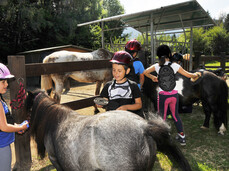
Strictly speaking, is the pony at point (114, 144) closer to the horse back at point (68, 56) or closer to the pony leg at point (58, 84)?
the pony leg at point (58, 84)

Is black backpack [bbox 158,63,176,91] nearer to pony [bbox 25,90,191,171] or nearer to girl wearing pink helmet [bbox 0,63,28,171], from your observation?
pony [bbox 25,90,191,171]

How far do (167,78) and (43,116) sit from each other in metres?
1.91

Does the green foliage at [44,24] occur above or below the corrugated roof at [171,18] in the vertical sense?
above

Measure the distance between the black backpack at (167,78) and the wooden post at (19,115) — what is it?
6.98 ft

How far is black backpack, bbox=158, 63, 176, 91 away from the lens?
2779 mm

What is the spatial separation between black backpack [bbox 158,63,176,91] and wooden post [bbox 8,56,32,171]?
2.13 m

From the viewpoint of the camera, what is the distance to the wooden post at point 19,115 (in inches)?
96.0

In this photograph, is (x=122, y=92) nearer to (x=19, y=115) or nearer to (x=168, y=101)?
(x=168, y=101)

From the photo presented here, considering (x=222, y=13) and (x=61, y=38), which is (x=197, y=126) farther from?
(x=222, y=13)

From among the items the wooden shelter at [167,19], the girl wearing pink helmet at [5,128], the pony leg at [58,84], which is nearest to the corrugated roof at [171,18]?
the wooden shelter at [167,19]

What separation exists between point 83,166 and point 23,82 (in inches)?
67.1

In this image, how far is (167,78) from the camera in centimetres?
279

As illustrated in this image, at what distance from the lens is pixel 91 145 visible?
1.37 metres

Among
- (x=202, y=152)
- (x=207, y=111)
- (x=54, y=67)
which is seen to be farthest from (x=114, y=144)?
(x=207, y=111)
